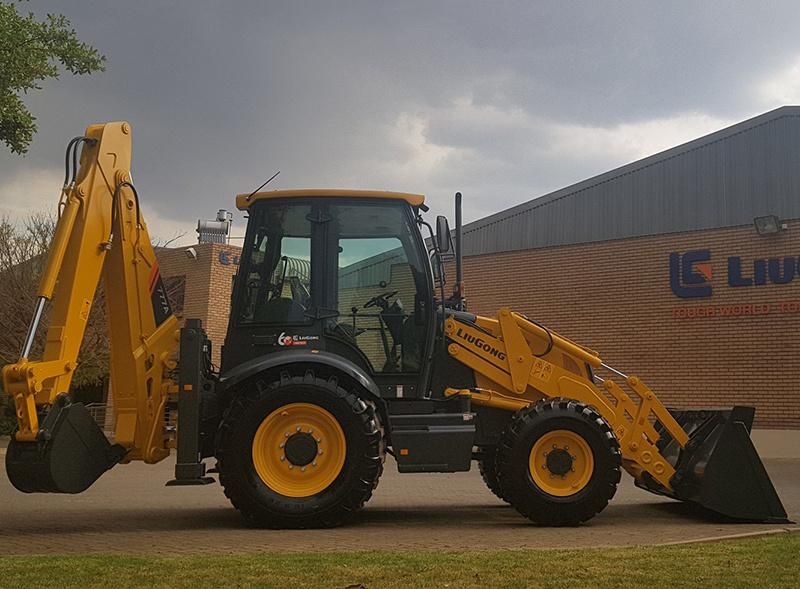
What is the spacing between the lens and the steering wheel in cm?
839

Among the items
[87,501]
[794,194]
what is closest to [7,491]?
[87,501]

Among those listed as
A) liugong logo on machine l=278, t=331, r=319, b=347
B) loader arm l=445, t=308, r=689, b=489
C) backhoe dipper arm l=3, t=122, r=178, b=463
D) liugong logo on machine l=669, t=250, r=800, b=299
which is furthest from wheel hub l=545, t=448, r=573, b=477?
liugong logo on machine l=669, t=250, r=800, b=299

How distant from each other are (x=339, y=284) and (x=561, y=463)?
2643 mm

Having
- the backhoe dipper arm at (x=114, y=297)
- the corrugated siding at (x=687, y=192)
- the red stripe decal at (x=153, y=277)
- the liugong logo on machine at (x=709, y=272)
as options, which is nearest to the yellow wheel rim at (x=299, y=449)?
the backhoe dipper arm at (x=114, y=297)

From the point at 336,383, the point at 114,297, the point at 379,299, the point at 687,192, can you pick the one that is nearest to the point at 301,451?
the point at 336,383

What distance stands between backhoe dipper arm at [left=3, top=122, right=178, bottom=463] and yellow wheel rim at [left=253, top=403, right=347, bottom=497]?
3.63 feet

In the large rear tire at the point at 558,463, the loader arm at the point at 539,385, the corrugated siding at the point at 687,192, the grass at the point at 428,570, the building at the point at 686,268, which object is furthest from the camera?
the corrugated siding at the point at 687,192

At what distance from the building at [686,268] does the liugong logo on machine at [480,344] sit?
10.2m

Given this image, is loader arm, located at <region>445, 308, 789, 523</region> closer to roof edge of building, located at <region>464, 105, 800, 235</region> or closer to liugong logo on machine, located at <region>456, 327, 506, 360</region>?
liugong logo on machine, located at <region>456, 327, 506, 360</region>

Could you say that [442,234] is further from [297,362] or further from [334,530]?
[334,530]

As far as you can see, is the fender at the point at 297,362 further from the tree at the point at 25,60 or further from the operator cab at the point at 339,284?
the tree at the point at 25,60

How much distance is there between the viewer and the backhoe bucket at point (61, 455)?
718 centimetres

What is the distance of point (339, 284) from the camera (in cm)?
845

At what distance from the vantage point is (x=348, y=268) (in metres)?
8.47
